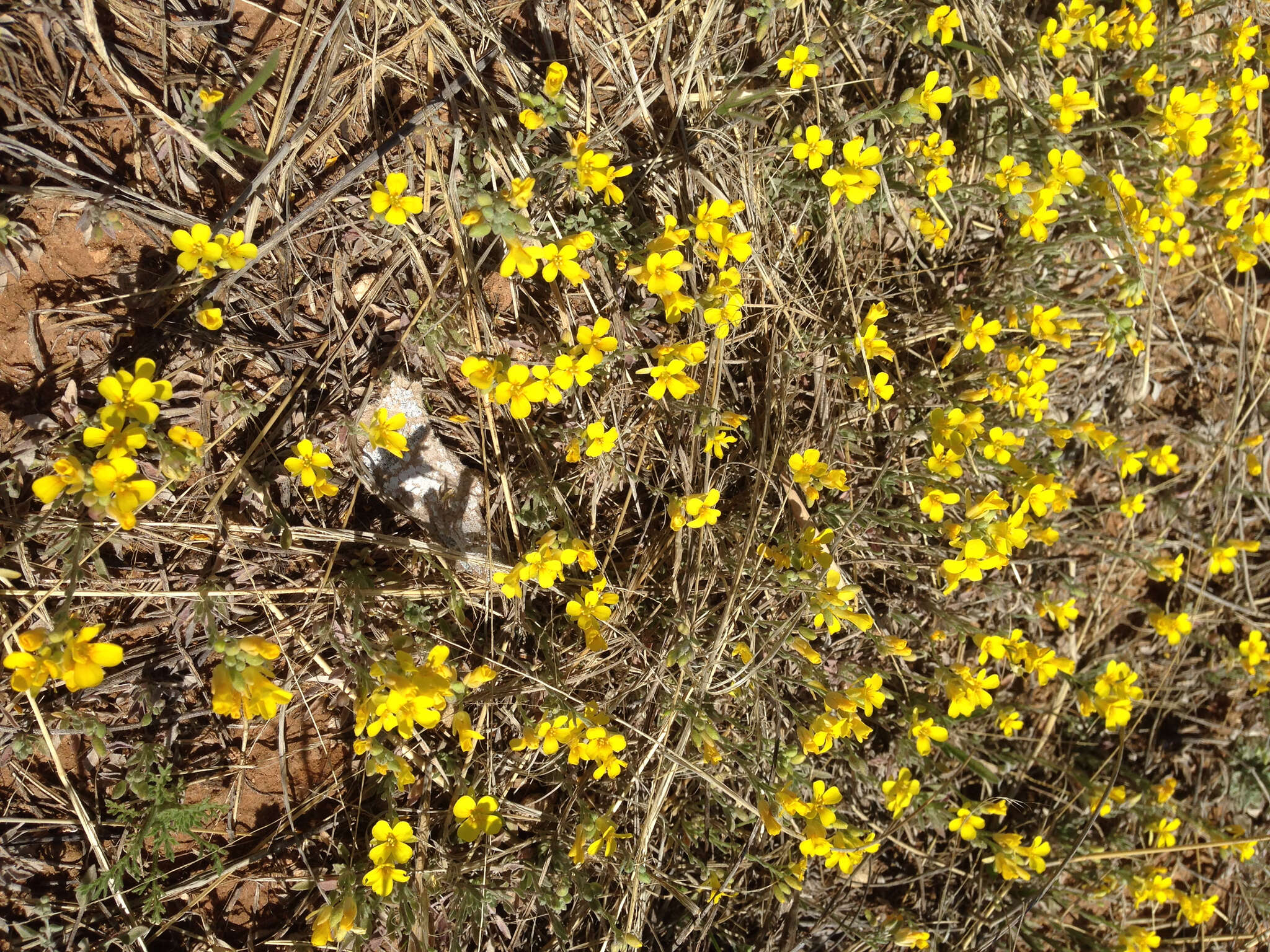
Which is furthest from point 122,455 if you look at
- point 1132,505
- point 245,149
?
point 1132,505

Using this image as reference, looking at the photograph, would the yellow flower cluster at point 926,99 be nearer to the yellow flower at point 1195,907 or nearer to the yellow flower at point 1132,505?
the yellow flower at point 1132,505

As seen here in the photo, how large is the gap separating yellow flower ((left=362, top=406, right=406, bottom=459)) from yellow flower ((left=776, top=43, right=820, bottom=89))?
6.43ft

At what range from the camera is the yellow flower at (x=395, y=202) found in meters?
2.57

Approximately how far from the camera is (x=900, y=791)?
127 inches

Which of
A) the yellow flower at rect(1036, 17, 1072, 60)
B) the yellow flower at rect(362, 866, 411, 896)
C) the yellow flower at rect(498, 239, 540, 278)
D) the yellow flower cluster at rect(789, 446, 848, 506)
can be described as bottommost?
the yellow flower at rect(362, 866, 411, 896)

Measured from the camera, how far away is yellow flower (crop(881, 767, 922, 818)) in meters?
3.19

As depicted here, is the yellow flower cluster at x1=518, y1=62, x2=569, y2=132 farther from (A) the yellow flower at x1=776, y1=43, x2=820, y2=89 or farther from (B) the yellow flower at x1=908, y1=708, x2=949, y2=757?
(B) the yellow flower at x1=908, y1=708, x2=949, y2=757

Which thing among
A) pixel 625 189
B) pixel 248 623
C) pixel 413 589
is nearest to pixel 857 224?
pixel 625 189

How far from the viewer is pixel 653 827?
3.09 m

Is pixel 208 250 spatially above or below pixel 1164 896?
above

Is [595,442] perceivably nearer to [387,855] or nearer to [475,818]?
[475,818]

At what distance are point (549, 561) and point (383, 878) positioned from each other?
124 centimetres

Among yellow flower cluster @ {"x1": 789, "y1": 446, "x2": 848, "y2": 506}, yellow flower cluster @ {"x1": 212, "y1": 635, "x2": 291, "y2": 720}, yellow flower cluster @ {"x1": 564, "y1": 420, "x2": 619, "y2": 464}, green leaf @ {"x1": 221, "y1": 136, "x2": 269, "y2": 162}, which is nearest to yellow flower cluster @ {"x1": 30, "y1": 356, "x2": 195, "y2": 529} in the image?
yellow flower cluster @ {"x1": 212, "y1": 635, "x2": 291, "y2": 720}

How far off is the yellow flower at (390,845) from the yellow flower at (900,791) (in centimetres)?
196
